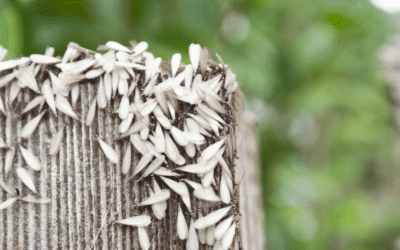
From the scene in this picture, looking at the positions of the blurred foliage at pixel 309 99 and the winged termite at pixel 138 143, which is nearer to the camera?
the winged termite at pixel 138 143

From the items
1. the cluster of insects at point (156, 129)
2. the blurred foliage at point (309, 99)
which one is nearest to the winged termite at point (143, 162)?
the cluster of insects at point (156, 129)

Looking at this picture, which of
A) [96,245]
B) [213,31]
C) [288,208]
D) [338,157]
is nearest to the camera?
[96,245]

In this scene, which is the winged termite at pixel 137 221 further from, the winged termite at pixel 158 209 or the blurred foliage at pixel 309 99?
the blurred foliage at pixel 309 99

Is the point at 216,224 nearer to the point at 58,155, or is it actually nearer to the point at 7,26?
the point at 58,155

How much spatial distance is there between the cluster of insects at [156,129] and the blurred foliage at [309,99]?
457 millimetres

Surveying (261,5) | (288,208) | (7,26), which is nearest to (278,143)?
(288,208)

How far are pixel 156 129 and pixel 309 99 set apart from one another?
77 centimetres

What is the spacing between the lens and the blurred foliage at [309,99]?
2.53 feet

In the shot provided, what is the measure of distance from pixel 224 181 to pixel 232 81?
0.24ft

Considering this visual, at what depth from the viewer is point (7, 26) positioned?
464 millimetres

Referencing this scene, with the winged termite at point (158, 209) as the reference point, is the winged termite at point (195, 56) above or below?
above

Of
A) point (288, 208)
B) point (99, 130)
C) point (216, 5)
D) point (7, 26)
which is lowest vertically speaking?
point (288, 208)

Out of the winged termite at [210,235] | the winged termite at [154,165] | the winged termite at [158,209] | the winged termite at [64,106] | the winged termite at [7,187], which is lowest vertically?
the winged termite at [210,235]

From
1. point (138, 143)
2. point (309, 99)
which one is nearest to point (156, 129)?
point (138, 143)
